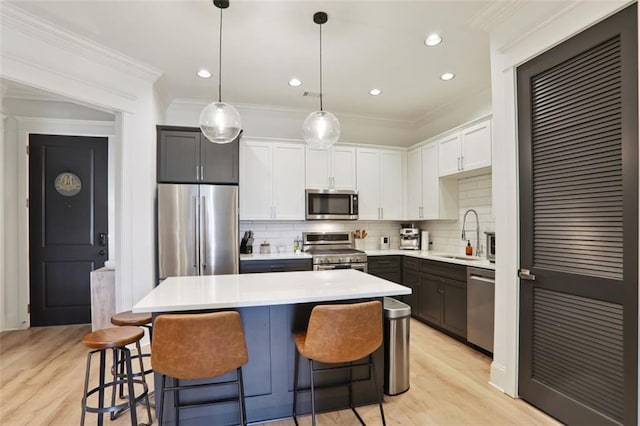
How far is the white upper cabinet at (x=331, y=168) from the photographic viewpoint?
4457mm

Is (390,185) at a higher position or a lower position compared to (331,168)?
lower

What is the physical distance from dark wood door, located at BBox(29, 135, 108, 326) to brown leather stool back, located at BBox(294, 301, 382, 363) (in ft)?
11.9

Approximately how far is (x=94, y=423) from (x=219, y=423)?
0.85 meters

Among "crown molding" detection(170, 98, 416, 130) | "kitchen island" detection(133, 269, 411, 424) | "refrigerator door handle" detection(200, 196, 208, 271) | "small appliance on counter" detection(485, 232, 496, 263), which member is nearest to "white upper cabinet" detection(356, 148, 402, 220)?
"crown molding" detection(170, 98, 416, 130)

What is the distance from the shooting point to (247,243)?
4309 millimetres

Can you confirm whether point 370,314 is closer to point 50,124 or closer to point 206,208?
point 206,208

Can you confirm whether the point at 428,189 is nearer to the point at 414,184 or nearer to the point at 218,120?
the point at 414,184

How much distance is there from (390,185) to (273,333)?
3.25 meters

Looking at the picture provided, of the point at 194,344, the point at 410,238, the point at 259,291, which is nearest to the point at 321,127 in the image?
the point at 259,291

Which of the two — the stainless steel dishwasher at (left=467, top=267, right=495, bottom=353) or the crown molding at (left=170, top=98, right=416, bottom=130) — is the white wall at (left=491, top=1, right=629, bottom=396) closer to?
the stainless steel dishwasher at (left=467, top=267, right=495, bottom=353)

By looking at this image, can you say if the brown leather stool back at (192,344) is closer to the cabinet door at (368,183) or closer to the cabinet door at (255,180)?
the cabinet door at (255,180)

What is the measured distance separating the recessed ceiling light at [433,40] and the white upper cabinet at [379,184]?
6.34ft

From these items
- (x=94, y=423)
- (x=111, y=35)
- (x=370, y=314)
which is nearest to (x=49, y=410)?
(x=94, y=423)

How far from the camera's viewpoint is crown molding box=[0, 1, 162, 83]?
8.02 feet
